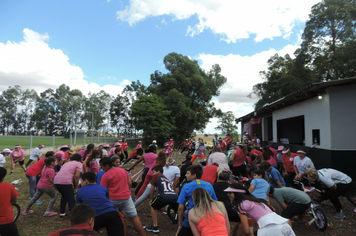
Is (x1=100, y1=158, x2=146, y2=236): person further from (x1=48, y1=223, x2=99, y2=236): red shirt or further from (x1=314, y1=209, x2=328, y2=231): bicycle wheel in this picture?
(x1=314, y1=209, x2=328, y2=231): bicycle wheel

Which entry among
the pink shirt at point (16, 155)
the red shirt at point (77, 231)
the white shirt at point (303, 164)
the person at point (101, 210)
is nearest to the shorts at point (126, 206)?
the person at point (101, 210)

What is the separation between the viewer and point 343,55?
63.0ft

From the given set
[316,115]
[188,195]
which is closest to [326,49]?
[316,115]

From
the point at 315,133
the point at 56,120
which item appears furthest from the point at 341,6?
the point at 56,120

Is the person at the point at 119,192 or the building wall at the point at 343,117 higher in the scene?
the building wall at the point at 343,117

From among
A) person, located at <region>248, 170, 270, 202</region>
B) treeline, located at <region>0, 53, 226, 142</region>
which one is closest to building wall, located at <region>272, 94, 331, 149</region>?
person, located at <region>248, 170, 270, 202</region>

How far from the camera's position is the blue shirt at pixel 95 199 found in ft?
Answer: 9.80

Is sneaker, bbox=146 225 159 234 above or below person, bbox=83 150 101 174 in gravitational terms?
below

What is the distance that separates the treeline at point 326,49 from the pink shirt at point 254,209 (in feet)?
69.1

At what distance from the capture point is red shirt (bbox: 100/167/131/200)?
3689mm

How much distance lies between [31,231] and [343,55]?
24301mm

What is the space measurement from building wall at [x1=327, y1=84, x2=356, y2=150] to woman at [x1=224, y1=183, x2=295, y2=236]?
601cm

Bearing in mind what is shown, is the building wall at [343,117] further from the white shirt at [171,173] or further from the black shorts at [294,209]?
the white shirt at [171,173]

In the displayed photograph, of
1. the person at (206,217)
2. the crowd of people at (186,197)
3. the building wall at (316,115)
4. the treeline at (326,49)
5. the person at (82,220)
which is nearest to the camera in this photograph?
the person at (82,220)
